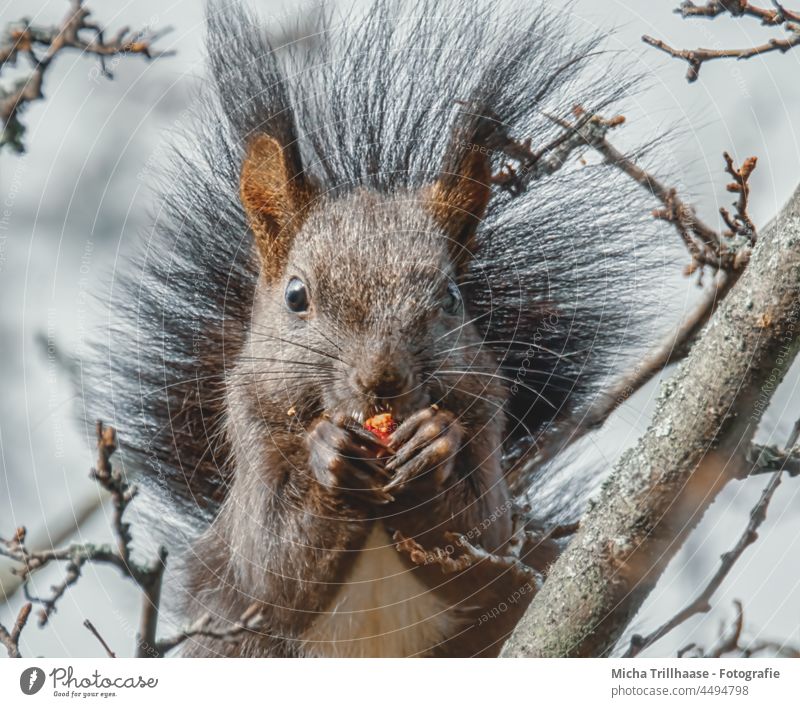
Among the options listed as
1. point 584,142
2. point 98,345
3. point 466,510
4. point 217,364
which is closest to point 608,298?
point 584,142

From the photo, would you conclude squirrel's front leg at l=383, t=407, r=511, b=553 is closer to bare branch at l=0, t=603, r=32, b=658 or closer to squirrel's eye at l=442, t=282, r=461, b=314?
squirrel's eye at l=442, t=282, r=461, b=314

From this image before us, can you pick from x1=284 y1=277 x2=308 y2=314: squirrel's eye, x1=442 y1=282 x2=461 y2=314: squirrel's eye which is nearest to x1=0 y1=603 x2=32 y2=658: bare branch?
x1=284 y1=277 x2=308 y2=314: squirrel's eye

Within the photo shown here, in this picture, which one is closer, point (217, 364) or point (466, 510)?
point (466, 510)

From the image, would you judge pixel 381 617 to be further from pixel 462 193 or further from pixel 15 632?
pixel 462 193

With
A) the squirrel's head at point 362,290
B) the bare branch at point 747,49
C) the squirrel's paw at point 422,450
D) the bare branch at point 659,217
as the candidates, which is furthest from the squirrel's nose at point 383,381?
the bare branch at point 747,49

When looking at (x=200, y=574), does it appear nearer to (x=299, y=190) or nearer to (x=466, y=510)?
(x=466, y=510)

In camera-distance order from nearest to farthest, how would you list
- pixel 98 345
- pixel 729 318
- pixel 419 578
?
pixel 729 318 → pixel 419 578 → pixel 98 345

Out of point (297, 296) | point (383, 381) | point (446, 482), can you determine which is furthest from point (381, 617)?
point (297, 296)
